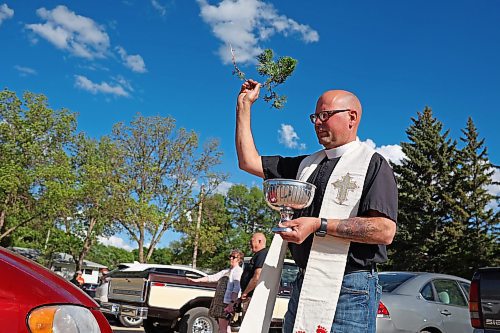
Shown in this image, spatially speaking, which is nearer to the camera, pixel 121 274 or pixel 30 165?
pixel 121 274

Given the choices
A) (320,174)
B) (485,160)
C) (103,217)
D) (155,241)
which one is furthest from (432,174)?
(320,174)

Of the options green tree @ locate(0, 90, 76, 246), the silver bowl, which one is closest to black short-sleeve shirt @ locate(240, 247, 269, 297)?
the silver bowl

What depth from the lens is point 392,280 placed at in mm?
8508

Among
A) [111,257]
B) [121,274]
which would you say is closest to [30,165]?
[121,274]

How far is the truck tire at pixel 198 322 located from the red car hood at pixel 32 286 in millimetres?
8593

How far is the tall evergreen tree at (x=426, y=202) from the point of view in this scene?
123 feet

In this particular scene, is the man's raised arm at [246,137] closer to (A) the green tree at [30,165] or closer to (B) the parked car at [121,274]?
(B) the parked car at [121,274]

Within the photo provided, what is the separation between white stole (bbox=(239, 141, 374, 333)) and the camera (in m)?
2.76

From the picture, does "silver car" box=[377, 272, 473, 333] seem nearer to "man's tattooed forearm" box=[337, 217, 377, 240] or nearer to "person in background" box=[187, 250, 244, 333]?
"person in background" box=[187, 250, 244, 333]

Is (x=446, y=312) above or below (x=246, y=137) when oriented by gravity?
below

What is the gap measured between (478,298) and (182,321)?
677 centimetres

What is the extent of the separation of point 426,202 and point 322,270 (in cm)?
3838

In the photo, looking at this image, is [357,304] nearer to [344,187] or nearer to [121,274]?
[344,187]

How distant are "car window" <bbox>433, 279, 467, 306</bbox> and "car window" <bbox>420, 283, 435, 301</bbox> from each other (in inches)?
6.3
